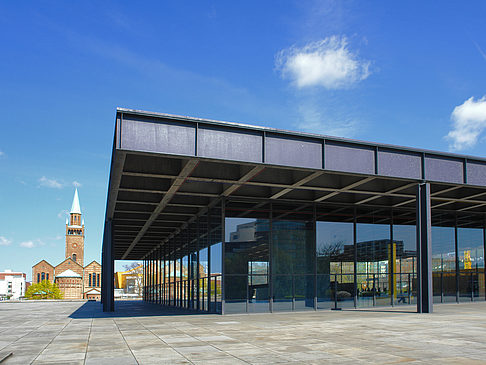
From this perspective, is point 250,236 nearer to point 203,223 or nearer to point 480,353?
point 203,223

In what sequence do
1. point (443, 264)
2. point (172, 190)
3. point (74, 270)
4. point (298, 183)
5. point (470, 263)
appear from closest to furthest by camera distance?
point (298, 183) < point (172, 190) < point (443, 264) < point (470, 263) < point (74, 270)

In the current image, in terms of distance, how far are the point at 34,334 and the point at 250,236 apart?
38.1 feet

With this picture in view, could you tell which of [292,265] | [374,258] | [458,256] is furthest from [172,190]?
[458,256]

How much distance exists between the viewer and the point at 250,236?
2484 centimetres

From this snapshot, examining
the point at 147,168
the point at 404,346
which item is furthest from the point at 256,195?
the point at 404,346

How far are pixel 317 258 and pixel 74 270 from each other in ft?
461

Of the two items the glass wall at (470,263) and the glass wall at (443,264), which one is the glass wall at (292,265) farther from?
the glass wall at (470,263)

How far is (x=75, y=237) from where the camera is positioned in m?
167

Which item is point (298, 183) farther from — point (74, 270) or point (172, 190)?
point (74, 270)

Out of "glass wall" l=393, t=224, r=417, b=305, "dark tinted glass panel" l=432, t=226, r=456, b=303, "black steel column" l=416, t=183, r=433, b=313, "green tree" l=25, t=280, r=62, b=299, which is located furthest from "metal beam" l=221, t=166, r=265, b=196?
"green tree" l=25, t=280, r=62, b=299

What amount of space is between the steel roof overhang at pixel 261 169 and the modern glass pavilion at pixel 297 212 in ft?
0.16

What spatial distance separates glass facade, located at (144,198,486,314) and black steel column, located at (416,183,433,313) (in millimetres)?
5357

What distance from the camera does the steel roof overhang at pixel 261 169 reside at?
1742 centimetres

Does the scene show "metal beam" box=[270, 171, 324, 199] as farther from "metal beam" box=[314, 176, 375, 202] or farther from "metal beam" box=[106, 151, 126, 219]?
"metal beam" box=[106, 151, 126, 219]
